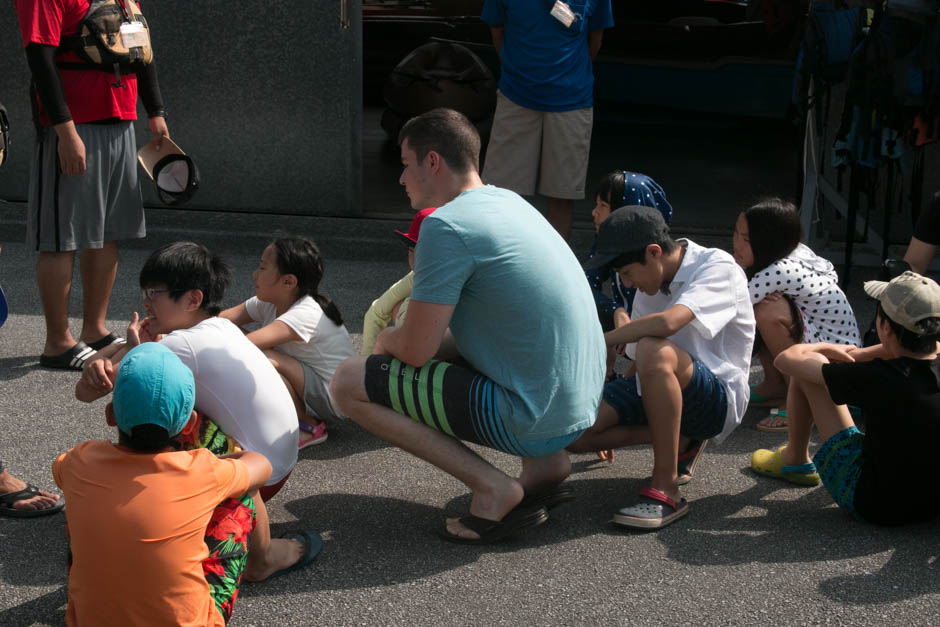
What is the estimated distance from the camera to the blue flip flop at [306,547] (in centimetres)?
294

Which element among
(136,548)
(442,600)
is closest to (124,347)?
(136,548)

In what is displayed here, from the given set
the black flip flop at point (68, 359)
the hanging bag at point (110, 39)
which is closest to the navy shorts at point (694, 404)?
the black flip flop at point (68, 359)

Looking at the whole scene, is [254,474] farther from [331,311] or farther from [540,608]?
[331,311]

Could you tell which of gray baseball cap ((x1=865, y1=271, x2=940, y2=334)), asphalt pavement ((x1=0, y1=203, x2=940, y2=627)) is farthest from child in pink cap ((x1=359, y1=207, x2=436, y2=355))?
gray baseball cap ((x1=865, y1=271, x2=940, y2=334))

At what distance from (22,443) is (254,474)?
1511mm

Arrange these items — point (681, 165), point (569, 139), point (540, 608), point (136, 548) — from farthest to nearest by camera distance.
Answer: point (681, 165) → point (569, 139) → point (540, 608) → point (136, 548)

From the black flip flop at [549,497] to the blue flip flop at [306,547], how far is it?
602mm

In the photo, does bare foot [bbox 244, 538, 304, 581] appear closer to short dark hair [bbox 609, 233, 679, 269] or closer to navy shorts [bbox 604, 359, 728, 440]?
navy shorts [bbox 604, 359, 728, 440]

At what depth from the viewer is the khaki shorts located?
586 cm

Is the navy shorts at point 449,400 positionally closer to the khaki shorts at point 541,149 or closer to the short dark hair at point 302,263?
the short dark hair at point 302,263

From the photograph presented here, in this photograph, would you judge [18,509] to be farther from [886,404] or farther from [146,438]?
[886,404]

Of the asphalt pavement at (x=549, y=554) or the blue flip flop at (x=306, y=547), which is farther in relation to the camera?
the blue flip flop at (x=306, y=547)

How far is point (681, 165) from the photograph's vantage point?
29.1 ft

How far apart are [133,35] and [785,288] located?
8.99ft
